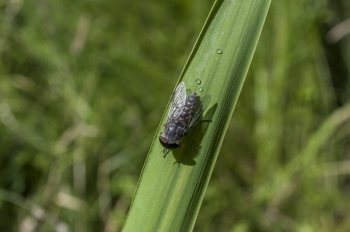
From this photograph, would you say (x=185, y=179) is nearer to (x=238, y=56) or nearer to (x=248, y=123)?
(x=238, y=56)

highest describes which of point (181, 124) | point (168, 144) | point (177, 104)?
point (177, 104)

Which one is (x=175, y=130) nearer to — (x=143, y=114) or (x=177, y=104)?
(x=177, y=104)

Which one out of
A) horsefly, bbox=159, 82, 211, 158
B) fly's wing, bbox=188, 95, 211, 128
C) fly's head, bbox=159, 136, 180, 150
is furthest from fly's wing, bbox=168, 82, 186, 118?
fly's head, bbox=159, 136, 180, 150

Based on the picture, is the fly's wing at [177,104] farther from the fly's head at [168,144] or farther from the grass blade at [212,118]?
the grass blade at [212,118]

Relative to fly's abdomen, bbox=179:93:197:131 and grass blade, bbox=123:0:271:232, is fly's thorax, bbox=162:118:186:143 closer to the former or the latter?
fly's abdomen, bbox=179:93:197:131

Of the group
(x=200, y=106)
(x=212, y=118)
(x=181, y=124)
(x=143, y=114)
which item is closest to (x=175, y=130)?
(x=181, y=124)

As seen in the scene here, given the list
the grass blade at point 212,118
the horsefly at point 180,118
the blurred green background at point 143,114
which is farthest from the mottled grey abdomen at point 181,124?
the blurred green background at point 143,114

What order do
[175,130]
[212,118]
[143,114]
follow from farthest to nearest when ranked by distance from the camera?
[143,114] → [175,130] → [212,118]
